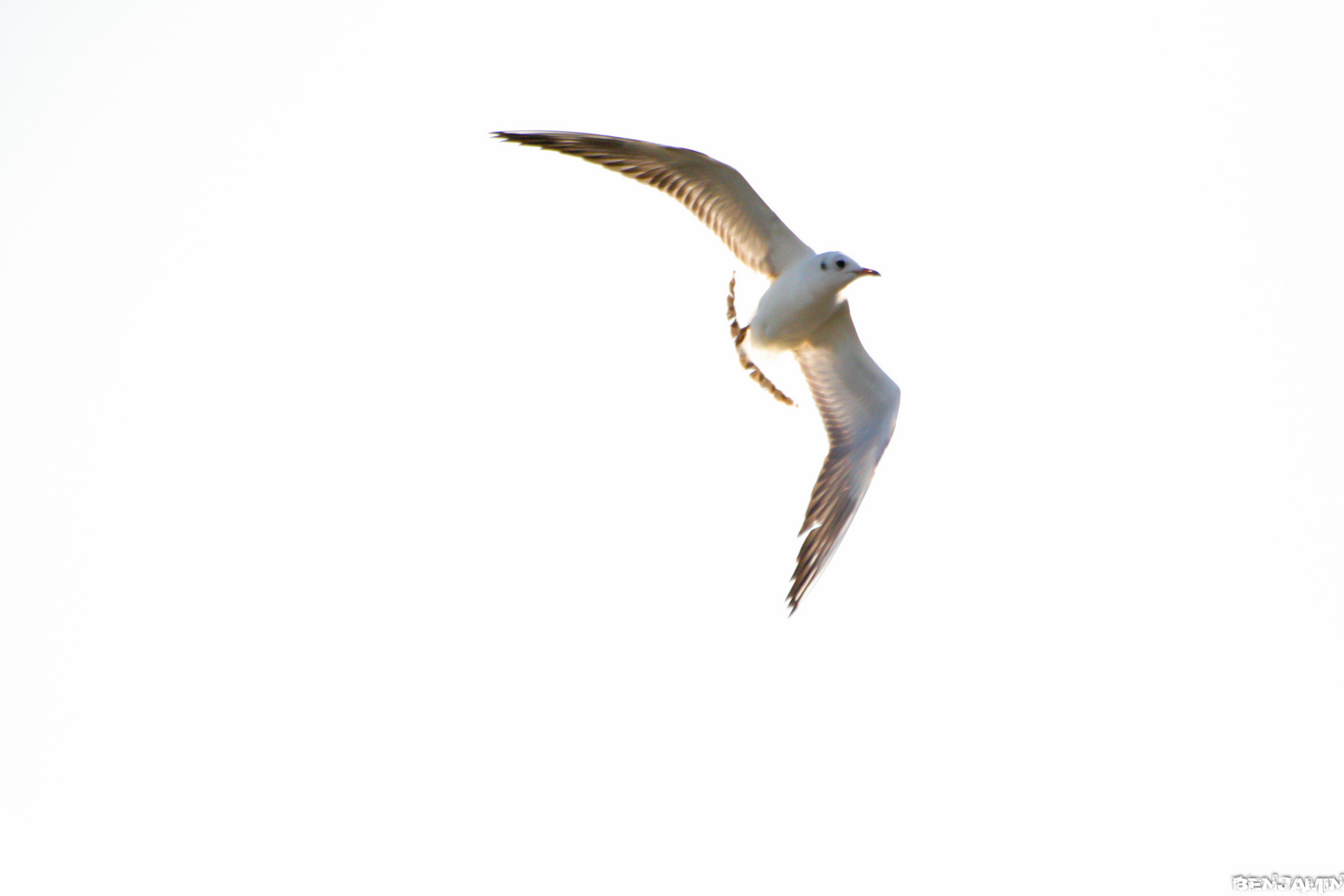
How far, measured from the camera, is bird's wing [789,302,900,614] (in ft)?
27.6

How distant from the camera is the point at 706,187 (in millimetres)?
8219

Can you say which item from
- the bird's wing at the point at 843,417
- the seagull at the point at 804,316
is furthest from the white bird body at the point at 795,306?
the bird's wing at the point at 843,417

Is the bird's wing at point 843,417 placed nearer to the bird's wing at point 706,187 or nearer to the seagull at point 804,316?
the seagull at point 804,316

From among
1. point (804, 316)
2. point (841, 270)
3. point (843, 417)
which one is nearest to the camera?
point (841, 270)

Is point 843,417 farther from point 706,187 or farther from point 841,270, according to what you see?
point 706,187

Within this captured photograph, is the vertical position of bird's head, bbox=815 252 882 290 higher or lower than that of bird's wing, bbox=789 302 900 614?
higher

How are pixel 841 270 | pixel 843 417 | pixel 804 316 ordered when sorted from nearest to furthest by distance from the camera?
pixel 841 270 < pixel 804 316 < pixel 843 417

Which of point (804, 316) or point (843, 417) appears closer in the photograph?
point (804, 316)

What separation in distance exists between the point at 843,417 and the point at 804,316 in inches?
36.8

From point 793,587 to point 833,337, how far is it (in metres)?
1.84

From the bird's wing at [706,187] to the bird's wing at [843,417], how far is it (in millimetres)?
615

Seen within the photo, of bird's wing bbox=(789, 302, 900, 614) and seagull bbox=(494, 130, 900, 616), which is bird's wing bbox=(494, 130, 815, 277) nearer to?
seagull bbox=(494, 130, 900, 616)

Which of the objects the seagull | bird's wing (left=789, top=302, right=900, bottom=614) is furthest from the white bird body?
bird's wing (left=789, top=302, right=900, bottom=614)

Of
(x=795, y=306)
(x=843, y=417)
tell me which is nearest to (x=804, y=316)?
(x=795, y=306)
